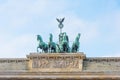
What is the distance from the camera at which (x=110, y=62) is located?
138 feet

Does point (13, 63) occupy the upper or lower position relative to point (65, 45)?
lower

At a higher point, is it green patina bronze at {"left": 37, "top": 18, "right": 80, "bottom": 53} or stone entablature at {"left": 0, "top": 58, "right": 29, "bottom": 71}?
green patina bronze at {"left": 37, "top": 18, "right": 80, "bottom": 53}

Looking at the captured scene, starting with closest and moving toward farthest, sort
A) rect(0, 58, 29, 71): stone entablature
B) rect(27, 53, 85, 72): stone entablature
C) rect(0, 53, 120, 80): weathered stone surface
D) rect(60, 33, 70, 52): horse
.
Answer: rect(0, 53, 120, 80): weathered stone surface
rect(27, 53, 85, 72): stone entablature
rect(0, 58, 29, 71): stone entablature
rect(60, 33, 70, 52): horse

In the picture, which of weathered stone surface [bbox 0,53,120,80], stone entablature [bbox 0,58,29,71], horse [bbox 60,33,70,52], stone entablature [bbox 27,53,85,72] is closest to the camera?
weathered stone surface [bbox 0,53,120,80]

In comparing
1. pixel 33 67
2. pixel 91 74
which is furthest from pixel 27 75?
pixel 91 74

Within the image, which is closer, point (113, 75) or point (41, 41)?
point (113, 75)

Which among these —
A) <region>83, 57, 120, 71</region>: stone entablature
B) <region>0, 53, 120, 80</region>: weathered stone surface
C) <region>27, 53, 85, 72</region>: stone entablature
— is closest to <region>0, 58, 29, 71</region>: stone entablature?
<region>0, 53, 120, 80</region>: weathered stone surface

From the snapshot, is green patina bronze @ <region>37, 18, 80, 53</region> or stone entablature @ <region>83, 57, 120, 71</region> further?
green patina bronze @ <region>37, 18, 80, 53</region>

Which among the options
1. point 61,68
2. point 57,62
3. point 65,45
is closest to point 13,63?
point 57,62

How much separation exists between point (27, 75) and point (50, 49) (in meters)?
2.91

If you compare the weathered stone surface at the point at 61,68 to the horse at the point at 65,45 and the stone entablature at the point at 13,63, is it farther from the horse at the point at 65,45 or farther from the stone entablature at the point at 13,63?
the horse at the point at 65,45

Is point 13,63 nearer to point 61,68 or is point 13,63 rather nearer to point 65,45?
point 61,68

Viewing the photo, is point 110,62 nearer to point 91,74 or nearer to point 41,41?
point 91,74

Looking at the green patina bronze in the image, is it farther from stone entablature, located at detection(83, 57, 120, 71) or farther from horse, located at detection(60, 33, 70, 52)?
stone entablature, located at detection(83, 57, 120, 71)
